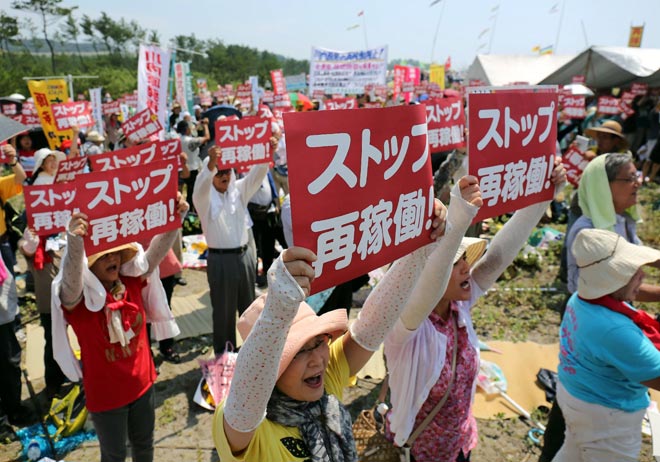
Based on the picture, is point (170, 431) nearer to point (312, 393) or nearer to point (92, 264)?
point (92, 264)

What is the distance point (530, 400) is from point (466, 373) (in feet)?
7.04

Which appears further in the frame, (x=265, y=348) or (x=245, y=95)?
(x=245, y=95)

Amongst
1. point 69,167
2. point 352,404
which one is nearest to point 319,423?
point 352,404

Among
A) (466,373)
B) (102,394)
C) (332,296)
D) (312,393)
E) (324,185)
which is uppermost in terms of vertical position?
(324,185)

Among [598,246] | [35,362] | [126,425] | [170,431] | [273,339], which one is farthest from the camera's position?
[35,362]

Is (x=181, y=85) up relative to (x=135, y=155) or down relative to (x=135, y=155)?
up

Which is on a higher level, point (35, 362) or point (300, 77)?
point (300, 77)

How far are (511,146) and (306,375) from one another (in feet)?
4.65

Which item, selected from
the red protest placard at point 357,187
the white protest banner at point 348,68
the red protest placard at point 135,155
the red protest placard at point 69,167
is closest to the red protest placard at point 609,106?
the white protest banner at point 348,68

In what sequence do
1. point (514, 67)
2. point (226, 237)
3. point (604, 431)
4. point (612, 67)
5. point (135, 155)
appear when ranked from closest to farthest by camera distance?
1. point (604, 431)
2. point (135, 155)
3. point (226, 237)
4. point (612, 67)
5. point (514, 67)

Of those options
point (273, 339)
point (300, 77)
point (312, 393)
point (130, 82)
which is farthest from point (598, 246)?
point (130, 82)

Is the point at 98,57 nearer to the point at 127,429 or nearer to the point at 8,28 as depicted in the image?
the point at 8,28

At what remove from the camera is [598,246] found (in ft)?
7.49

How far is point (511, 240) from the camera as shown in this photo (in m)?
2.51
